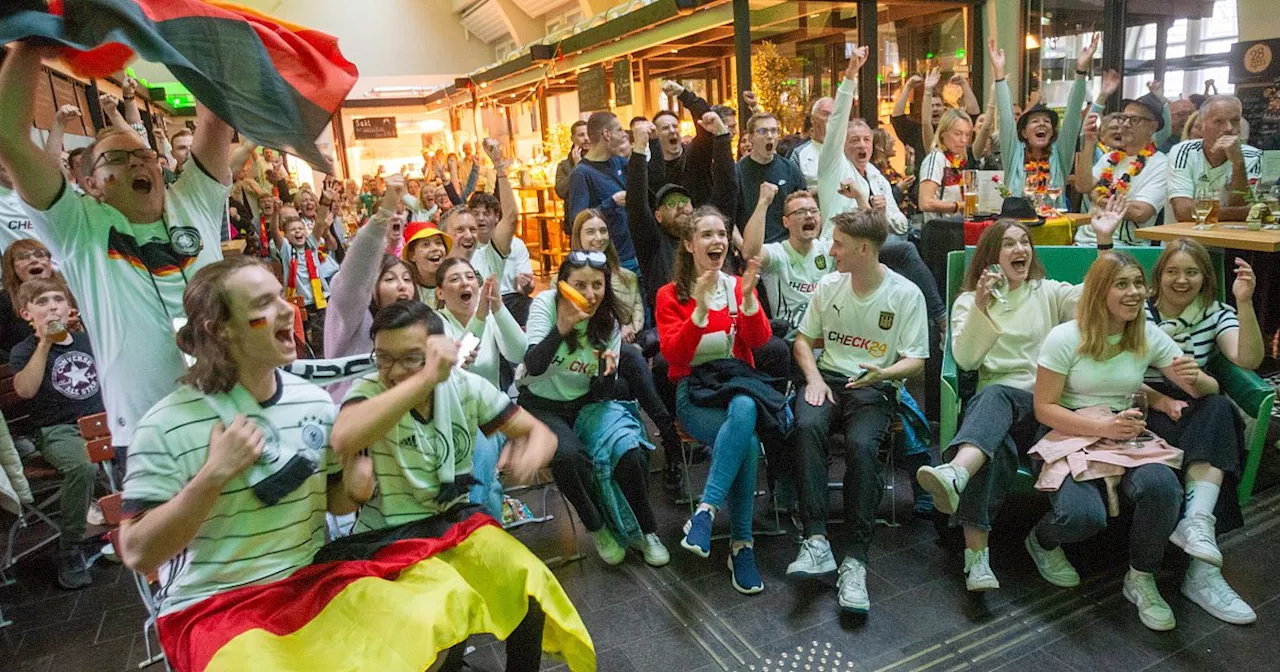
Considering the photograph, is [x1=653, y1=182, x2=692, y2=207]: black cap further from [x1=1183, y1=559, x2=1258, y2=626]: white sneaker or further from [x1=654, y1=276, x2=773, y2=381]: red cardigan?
[x1=1183, y1=559, x2=1258, y2=626]: white sneaker

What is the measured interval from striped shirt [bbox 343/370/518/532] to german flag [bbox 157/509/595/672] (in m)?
0.06

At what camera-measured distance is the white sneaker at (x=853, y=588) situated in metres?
2.71

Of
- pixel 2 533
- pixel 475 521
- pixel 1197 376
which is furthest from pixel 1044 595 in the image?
pixel 2 533

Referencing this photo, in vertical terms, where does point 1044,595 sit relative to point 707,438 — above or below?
below

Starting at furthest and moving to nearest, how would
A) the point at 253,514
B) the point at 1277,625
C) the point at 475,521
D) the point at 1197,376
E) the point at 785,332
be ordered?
the point at 785,332 → the point at 1197,376 → the point at 1277,625 → the point at 475,521 → the point at 253,514

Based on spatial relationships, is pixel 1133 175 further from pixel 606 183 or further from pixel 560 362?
pixel 560 362

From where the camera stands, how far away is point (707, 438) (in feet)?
10.5

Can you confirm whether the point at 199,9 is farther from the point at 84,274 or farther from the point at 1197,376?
the point at 1197,376

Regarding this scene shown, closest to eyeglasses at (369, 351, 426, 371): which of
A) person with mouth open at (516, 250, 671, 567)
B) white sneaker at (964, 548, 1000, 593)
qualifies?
person with mouth open at (516, 250, 671, 567)

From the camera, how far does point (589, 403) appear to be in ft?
10.9

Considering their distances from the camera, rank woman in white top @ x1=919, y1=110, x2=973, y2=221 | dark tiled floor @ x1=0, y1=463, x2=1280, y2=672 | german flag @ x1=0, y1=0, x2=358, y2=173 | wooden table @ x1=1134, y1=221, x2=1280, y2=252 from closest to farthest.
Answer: german flag @ x1=0, y1=0, x2=358, y2=173 < dark tiled floor @ x1=0, y1=463, x2=1280, y2=672 < wooden table @ x1=1134, y1=221, x2=1280, y2=252 < woman in white top @ x1=919, y1=110, x2=973, y2=221

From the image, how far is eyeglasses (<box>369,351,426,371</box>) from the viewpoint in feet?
6.54

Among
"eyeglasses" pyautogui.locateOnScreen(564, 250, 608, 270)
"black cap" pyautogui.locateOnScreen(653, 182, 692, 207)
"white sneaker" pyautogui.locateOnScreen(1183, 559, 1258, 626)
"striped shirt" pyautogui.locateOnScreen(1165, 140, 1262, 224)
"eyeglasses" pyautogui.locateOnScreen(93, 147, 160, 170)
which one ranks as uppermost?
"eyeglasses" pyautogui.locateOnScreen(93, 147, 160, 170)

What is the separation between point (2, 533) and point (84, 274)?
2.80 metres
